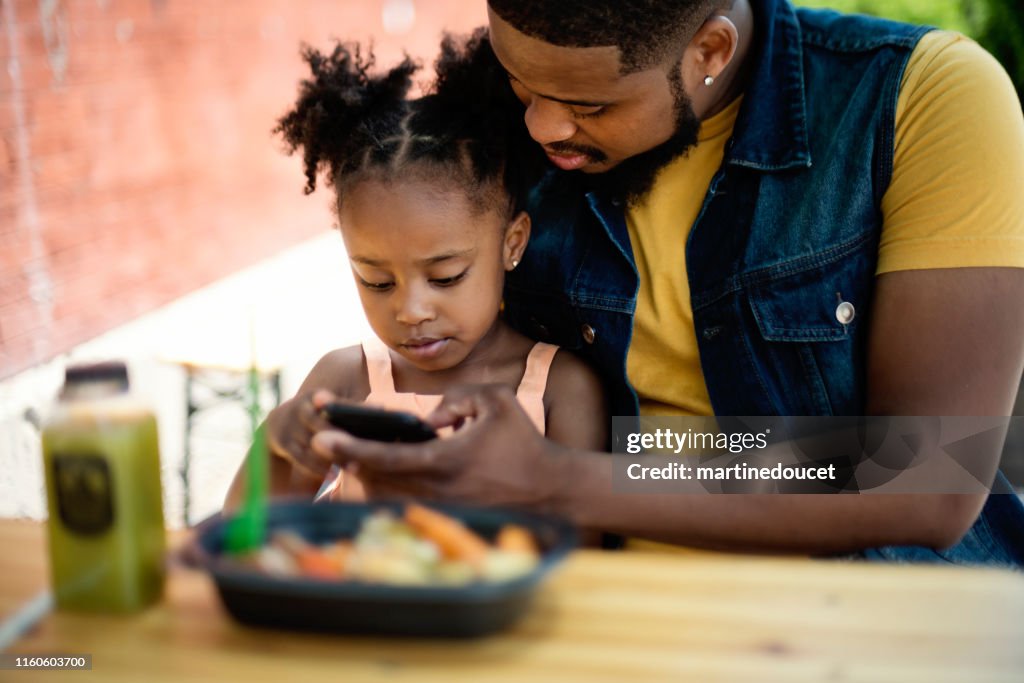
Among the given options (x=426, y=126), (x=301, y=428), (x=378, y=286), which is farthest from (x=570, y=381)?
(x=301, y=428)

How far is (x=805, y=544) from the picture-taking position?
164 cm

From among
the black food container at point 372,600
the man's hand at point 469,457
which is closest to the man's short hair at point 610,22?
the man's hand at point 469,457

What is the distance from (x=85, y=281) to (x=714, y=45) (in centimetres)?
452

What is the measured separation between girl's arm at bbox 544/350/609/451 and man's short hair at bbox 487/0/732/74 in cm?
63

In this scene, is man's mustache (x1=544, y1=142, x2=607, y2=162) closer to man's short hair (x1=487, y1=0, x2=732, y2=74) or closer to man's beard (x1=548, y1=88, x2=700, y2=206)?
man's beard (x1=548, y1=88, x2=700, y2=206)

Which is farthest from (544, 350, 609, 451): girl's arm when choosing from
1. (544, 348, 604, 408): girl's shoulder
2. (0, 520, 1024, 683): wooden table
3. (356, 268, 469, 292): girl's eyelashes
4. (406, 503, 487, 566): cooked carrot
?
(406, 503, 487, 566): cooked carrot

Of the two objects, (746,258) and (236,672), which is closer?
(236,672)

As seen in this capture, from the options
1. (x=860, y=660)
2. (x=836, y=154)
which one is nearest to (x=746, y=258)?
(x=836, y=154)

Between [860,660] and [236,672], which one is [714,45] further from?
[236,672]

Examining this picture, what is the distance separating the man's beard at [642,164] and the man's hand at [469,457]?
584 millimetres

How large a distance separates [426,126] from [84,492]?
117 cm

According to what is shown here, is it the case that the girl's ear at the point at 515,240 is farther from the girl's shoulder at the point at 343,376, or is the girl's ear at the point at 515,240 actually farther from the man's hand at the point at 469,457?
the man's hand at the point at 469,457

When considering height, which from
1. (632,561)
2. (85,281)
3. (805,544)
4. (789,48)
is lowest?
(85,281)

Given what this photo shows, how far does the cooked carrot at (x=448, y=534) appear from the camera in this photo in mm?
1100
